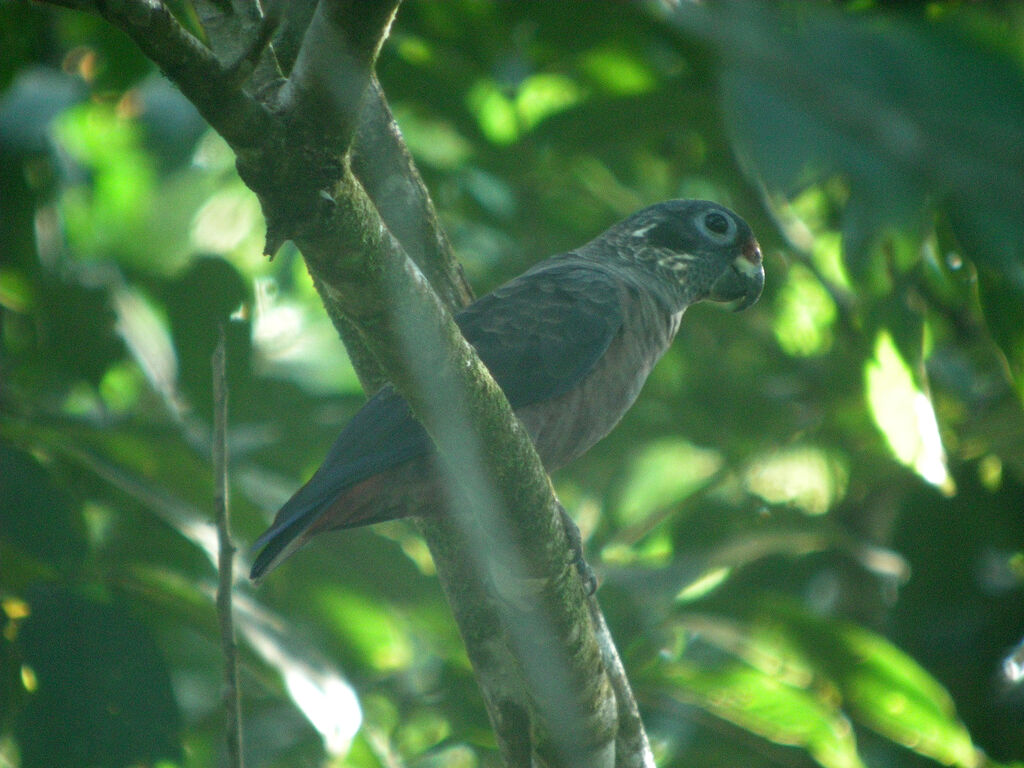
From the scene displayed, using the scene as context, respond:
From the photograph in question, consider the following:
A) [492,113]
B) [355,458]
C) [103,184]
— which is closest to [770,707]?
[355,458]

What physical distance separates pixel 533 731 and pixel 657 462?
3931 millimetres

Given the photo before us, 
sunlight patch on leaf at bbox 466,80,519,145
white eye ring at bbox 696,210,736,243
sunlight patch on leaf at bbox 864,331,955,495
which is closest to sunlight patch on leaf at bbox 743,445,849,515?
white eye ring at bbox 696,210,736,243

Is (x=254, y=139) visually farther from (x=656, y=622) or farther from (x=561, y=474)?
(x=561, y=474)

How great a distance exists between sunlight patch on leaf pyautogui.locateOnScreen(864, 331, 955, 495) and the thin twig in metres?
2.00

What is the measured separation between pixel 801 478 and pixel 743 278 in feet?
4.30

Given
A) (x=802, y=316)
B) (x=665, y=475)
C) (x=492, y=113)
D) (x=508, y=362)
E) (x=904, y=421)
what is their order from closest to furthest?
1. (x=904, y=421)
2. (x=508, y=362)
3. (x=492, y=113)
4. (x=802, y=316)
5. (x=665, y=475)

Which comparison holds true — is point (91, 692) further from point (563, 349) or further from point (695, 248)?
point (695, 248)

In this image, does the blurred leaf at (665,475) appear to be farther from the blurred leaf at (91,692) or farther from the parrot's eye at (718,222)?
the blurred leaf at (91,692)

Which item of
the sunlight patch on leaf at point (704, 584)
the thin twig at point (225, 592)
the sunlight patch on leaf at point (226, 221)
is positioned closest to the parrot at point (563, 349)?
the thin twig at point (225, 592)

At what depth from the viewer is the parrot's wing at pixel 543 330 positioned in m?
3.51

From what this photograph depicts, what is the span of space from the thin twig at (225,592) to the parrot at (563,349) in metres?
0.54

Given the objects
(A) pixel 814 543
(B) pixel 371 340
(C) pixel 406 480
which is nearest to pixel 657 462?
(A) pixel 814 543

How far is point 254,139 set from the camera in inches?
70.1

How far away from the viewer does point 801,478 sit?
5.41 m
